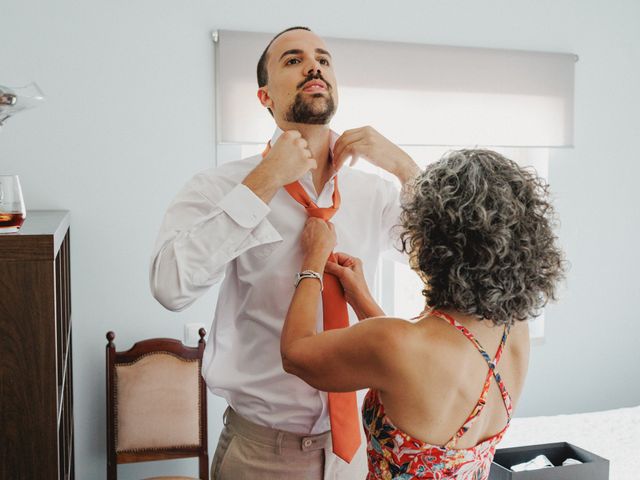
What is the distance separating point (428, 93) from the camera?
340cm

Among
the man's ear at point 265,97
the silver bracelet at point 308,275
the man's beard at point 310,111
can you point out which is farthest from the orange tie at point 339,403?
the man's ear at point 265,97

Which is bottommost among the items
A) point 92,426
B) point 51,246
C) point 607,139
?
point 92,426

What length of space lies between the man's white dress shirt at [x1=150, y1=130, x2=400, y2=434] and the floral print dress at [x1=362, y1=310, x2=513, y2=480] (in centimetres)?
24

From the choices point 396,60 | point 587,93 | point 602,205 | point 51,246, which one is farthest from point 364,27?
point 51,246

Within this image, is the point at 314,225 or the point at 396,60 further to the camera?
the point at 396,60

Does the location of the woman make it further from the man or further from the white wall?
the white wall

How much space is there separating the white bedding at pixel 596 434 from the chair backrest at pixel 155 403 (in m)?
1.23

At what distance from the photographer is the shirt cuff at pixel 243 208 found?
144 centimetres

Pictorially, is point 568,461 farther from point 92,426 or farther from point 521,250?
point 92,426

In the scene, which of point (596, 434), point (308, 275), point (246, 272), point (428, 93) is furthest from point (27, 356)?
point (428, 93)

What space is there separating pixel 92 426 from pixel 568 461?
1.92 metres

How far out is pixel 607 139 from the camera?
3.82m

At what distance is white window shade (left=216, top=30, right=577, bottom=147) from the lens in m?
3.08

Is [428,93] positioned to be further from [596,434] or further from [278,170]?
[278,170]
